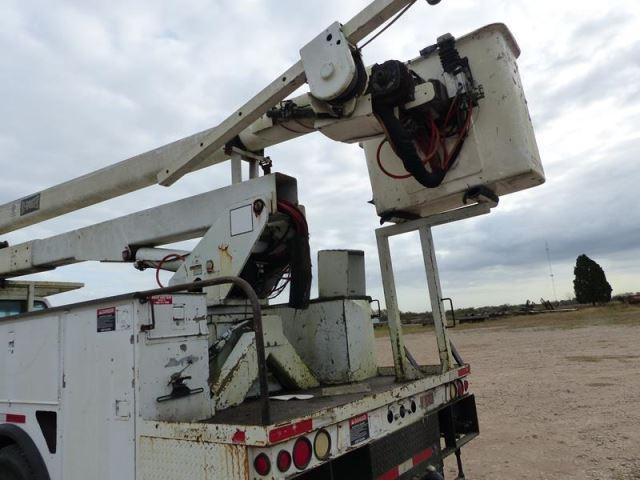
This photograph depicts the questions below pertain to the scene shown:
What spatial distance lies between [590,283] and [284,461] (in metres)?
42.6

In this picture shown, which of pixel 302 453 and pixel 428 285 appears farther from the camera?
pixel 428 285

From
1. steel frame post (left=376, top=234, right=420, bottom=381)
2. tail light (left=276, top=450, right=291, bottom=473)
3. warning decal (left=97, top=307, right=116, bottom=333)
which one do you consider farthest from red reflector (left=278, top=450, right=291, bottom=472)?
steel frame post (left=376, top=234, right=420, bottom=381)

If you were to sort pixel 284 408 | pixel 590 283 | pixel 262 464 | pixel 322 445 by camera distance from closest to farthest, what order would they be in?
1. pixel 262 464
2. pixel 322 445
3. pixel 284 408
4. pixel 590 283

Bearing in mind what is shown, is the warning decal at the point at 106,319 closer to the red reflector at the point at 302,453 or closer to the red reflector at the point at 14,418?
the red reflector at the point at 14,418

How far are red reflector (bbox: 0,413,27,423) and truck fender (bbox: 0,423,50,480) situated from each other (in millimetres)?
31

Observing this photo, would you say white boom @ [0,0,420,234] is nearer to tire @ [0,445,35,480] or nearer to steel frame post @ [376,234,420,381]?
steel frame post @ [376,234,420,381]

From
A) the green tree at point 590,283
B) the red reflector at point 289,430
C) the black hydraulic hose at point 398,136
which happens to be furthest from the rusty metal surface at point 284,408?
the green tree at point 590,283

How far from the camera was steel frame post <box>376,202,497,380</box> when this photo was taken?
388cm

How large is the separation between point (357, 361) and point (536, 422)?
13.2ft

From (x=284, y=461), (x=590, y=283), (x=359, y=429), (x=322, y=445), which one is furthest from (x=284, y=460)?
(x=590, y=283)

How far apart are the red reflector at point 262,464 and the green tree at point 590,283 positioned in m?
42.4

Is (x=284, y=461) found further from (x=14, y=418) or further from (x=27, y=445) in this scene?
(x=14, y=418)

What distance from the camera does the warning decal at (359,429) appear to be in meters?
2.63

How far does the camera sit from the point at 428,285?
3.98 m
